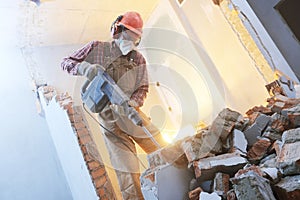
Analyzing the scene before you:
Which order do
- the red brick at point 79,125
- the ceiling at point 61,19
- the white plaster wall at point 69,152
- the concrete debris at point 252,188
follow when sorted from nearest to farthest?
the concrete debris at point 252,188
the white plaster wall at point 69,152
the red brick at point 79,125
the ceiling at point 61,19

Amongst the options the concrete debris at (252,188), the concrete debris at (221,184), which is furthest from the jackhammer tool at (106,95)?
the concrete debris at (252,188)

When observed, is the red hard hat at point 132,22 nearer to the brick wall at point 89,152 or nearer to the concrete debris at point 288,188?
the brick wall at point 89,152

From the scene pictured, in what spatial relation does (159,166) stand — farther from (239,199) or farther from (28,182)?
(28,182)

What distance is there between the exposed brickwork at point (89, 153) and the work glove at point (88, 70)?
415mm

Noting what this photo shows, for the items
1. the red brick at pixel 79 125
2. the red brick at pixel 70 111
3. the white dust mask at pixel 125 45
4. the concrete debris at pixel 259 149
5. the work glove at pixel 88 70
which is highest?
the white dust mask at pixel 125 45

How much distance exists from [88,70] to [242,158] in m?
1.00

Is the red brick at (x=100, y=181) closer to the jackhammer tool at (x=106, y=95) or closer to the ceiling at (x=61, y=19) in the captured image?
the jackhammer tool at (x=106, y=95)

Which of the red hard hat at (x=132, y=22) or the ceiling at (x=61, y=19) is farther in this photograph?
the ceiling at (x=61, y=19)

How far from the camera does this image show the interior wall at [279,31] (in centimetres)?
147

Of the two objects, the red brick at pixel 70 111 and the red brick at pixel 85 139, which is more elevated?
Result: the red brick at pixel 70 111

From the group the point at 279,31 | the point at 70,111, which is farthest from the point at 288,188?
the point at 70,111

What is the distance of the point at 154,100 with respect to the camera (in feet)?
10.00

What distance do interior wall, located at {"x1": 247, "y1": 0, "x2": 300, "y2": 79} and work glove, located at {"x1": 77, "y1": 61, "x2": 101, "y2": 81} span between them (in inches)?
37.6

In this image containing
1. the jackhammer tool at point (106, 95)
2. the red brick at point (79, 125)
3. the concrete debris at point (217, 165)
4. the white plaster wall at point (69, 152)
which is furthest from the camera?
the red brick at point (79, 125)
